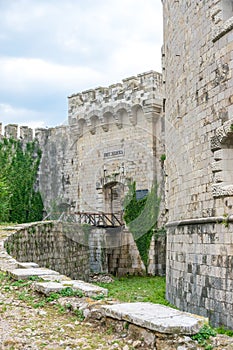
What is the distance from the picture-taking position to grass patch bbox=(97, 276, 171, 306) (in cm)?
1116

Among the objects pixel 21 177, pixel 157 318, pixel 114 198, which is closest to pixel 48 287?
pixel 157 318

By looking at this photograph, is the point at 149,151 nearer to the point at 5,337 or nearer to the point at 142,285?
the point at 142,285

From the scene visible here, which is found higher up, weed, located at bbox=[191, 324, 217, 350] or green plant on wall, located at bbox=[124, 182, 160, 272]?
green plant on wall, located at bbox=[124, 182, 160, 272]

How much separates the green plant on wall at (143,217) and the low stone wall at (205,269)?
6.85 metres

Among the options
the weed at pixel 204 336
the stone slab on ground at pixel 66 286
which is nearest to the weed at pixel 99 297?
the stone slab on ground at pixel 66 286

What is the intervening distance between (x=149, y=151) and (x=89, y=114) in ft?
11.7

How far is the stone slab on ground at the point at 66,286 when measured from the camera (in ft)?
16.8

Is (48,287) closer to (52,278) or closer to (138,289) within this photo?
(52,278)

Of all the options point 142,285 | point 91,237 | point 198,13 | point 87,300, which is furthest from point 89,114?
Answer: point 87,300

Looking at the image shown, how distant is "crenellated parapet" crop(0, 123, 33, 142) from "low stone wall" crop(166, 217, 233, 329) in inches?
533

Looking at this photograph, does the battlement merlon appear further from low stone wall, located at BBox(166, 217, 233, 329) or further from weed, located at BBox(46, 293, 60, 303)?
weed, located at BBox(46, 293, 60, 303)

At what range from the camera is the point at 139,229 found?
1772 centimetres

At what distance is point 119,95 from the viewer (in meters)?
19.0

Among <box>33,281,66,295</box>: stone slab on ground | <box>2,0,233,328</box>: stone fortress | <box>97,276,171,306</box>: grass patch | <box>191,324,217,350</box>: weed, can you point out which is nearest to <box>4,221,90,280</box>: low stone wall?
<box>97,276,171,306</box>: grass patch
